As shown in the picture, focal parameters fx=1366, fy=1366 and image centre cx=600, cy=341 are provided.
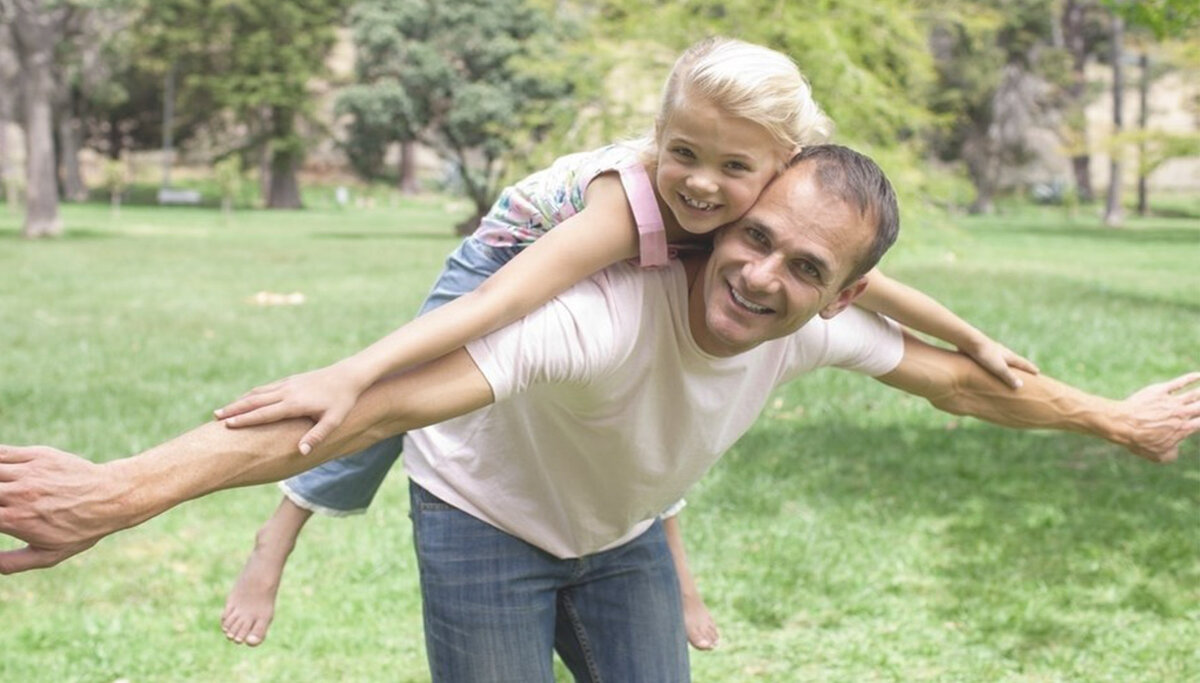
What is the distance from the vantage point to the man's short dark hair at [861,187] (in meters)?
2.35

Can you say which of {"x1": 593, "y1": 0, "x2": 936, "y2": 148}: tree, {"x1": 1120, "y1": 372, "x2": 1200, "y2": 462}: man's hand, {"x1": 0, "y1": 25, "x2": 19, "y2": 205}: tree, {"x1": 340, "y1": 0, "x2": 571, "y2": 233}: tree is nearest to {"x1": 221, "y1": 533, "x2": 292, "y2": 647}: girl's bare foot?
{"x1": 1120, "y1": 372, "x2": 1200, "y2": 462}: man's hand

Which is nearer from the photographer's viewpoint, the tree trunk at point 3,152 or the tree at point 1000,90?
the tree trunk at point 3,152

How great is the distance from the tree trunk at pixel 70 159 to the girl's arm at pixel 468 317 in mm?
47093

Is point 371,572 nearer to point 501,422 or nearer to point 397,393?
point 501,422

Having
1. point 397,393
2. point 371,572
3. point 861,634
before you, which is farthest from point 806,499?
point 397,393

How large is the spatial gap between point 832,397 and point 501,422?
674cm

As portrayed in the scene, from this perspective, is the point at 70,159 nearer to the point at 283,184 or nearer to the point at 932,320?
the point at 283,184

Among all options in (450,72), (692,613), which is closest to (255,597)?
(692,613)

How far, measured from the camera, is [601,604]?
2.86 metres

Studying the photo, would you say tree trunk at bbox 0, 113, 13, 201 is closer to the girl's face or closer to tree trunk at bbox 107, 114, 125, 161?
tree trunk at bbox 107, 114, 125, 161

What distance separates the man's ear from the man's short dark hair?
5cm

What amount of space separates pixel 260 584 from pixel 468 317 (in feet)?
4.37

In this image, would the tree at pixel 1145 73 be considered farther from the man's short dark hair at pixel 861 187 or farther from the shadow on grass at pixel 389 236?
the shadow on grass at pixel 389 236

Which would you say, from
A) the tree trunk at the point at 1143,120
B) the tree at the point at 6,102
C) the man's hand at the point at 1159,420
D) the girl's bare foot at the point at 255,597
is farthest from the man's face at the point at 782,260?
the tree at the point at 6,102
